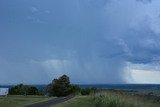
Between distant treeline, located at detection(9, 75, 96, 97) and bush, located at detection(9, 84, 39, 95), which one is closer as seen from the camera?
distant treeline, located at detection(9, 75, 96, 97)

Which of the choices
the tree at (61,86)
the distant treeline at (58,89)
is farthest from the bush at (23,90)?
the tree at (61,86)

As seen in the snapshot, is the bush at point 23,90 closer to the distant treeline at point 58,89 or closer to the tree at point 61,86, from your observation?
the distant treeline at point 58,89

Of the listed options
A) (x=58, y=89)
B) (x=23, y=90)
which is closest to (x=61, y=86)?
(x=58, y=89)

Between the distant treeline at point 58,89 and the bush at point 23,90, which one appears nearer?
the distant treeline at point 58,89

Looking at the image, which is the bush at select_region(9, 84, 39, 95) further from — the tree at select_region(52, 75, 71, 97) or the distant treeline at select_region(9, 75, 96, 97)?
the tree at select_region(52, 75, 71, 97)

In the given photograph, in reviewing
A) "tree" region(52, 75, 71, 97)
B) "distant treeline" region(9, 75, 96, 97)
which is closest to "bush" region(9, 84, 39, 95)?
"distant treeline" region(9, 75, 96, 97)

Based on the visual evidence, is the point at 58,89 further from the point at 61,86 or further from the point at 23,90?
the point at 23,90

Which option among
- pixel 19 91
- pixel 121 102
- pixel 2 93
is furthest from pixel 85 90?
pixel 121 102

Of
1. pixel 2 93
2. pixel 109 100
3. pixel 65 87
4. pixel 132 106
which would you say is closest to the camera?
pixel 132 106

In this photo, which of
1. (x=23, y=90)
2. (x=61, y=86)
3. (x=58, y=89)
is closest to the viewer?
(x=61, y=86)

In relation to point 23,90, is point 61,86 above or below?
above

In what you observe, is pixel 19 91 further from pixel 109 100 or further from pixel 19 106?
pixel 109 100

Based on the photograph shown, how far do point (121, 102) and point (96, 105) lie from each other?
3206mm

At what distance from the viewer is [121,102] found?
30.3 meters
